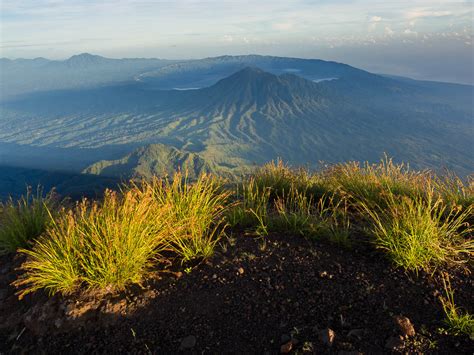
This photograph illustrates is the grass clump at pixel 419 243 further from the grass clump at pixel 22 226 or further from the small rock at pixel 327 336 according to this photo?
the grass clump at pixel 22 226

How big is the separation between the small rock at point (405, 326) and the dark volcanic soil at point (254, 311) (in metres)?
0.04

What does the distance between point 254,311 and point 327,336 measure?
70cm

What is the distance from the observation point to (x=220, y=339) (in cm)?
291

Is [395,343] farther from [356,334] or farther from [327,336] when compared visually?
[327,336]

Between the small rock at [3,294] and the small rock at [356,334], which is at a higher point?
the small rock at [356,334]

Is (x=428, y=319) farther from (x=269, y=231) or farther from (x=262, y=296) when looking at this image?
(x=269, y=231)

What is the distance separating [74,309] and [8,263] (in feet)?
6.30

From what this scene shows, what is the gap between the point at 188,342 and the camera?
2.90 m

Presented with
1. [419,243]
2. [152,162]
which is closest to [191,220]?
[419,243]

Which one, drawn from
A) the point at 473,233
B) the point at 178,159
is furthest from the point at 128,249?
the point at 178,159

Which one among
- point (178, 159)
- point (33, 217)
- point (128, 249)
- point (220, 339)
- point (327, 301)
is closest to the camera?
point (220, 339)

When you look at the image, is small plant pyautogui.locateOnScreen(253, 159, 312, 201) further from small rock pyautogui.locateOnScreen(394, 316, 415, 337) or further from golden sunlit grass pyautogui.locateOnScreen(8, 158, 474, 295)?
small rock pyautogui.locateOnScreen(394, 316, 415, 337)

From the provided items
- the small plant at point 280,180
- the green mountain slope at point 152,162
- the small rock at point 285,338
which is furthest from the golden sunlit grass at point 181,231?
the green mountain slope at point 152,162

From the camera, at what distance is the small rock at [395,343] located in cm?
262
